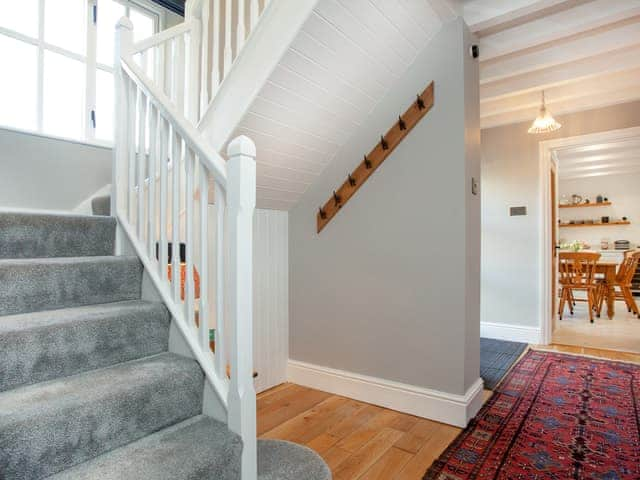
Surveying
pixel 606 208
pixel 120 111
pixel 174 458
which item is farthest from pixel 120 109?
pixel 606 208

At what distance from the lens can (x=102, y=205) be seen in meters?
2.18

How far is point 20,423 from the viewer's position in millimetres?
967

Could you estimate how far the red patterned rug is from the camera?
1.67 metres

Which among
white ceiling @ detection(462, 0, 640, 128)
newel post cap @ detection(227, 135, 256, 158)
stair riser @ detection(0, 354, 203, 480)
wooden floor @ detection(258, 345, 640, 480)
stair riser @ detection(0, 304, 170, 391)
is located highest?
white ceiling @ detection(462, 0, 640, 128)

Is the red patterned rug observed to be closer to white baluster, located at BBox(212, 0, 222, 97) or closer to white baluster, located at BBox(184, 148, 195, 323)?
white baluster, located at BBox(184, 148, 195, 323)

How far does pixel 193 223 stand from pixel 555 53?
2879 mm

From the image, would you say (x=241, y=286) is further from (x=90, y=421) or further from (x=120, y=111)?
(x=120, y=111)

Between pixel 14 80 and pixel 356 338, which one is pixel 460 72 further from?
pixel 14 80

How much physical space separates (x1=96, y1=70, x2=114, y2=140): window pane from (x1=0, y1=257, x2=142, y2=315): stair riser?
1.50 metres

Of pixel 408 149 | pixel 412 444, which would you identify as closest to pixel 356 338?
pixel 412 444

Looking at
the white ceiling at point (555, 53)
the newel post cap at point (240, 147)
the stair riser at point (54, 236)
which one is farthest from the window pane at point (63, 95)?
the white ceiling at point (555, 53)

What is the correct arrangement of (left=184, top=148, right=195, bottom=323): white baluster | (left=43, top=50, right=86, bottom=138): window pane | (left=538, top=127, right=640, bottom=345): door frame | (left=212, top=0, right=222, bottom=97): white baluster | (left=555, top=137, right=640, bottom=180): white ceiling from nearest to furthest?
1. (left=184, top=148, right=195, bottom=323): white baluster
2. (left=212, top=0, right=222, bottom=97): white baluster
3. (left=43, top=50, right=86, bottom=138): window pane
4. (left=538, top=127, right=640, bottom=345): door frame
5. (left=555, top=137, right=640, bottom=180): white ceiling

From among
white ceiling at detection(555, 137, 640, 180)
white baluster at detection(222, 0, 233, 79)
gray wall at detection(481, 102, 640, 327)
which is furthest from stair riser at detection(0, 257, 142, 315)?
white ceiling at detection(555, 137, 640, 180)

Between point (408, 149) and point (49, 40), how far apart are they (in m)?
2.45
